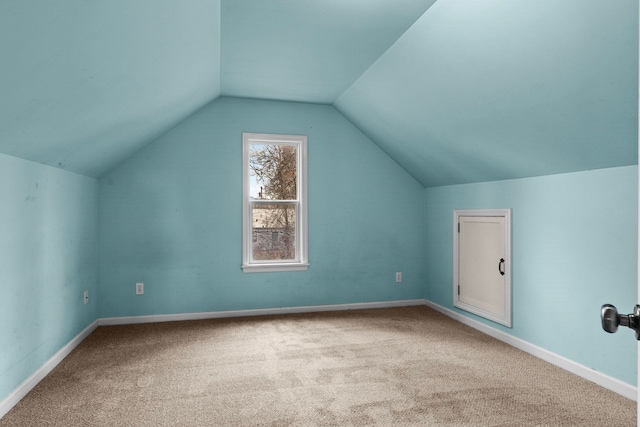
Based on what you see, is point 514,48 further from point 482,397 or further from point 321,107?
point 321,107

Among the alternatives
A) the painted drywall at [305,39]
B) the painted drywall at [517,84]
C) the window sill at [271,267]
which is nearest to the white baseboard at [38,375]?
the window sill at [271,267]

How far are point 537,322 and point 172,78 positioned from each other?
329 cm

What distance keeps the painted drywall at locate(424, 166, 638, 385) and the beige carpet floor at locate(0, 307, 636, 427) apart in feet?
0.76

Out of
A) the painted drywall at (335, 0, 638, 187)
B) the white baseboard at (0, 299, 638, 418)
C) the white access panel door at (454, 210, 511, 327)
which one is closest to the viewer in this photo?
the painted drywall at (335, 0, 638, 187)

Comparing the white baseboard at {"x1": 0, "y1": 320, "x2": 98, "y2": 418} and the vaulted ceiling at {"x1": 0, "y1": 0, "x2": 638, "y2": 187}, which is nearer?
the vaulted ceiling at {"x1": 0, "y1": 0, "x2": 638, "y2": 187}

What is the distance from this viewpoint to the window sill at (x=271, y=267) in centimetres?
456

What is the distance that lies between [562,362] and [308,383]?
1850 millimetres

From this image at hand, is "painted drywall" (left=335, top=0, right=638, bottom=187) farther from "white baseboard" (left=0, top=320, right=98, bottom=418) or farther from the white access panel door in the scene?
"white baseboard" (left=0, top=320, right=98, bottom=418)

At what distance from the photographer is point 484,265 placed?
399cm

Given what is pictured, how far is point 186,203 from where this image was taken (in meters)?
4.42

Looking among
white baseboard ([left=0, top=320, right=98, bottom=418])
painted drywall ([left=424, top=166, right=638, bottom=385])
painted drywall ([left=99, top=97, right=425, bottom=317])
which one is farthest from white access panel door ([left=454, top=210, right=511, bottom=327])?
white baseboard ([left=0, top=320, right=98, bottom=418])

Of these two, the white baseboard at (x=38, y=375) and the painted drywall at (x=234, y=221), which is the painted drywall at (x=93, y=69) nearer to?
the painted drywall at (x=234, y=221)

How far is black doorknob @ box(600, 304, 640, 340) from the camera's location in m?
0.92

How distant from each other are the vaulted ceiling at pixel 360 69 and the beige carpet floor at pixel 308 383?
148 cm
